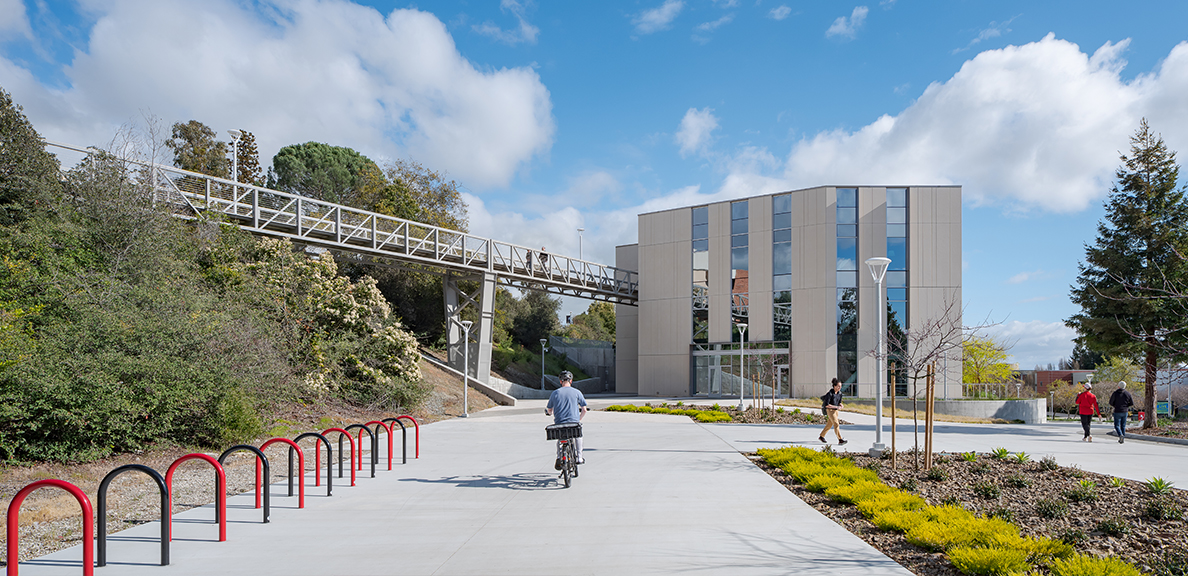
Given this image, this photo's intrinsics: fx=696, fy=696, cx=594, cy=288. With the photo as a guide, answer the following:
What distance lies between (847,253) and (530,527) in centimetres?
3808

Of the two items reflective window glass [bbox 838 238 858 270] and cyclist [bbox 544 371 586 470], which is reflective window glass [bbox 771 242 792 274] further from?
cyclist [bbox 544 371 586 470]

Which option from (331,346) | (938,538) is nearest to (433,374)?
(331,346)

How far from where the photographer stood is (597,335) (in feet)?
247

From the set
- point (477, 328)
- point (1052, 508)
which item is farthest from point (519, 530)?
point (477, 328)

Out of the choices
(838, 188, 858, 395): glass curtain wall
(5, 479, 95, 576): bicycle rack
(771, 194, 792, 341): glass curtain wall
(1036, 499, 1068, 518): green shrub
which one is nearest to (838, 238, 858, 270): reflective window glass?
(838, 188, 858, 395): glass curtain wall

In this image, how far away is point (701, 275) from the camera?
46125mm

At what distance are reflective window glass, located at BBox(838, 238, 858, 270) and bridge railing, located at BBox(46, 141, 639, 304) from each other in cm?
1455

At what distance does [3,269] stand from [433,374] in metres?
19.7

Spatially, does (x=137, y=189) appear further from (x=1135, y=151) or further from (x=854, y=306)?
(x=854, y=306)

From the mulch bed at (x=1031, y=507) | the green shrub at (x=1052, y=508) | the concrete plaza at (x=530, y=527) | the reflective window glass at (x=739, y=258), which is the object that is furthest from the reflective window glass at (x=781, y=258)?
the green shrub at (x=1052, y=508)

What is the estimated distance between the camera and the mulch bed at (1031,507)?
20.3ft

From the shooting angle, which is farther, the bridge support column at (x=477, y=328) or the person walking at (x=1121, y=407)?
the bridge support column at (x=477, y=328)

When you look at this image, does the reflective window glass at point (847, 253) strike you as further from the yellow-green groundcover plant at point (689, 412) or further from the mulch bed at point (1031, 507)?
the mulch bed at point (1031, 507)

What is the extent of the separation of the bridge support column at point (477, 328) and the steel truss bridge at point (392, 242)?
5cm
